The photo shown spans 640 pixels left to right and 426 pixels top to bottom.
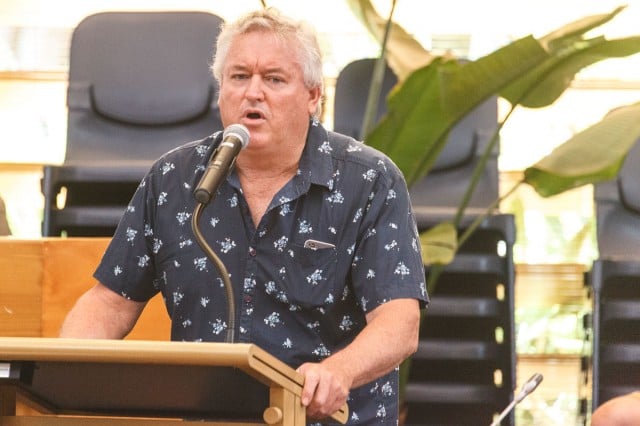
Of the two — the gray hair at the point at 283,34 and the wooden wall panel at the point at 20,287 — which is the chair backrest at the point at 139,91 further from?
the gray hair at the point at 283,34

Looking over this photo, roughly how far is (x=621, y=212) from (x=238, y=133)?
1992mm

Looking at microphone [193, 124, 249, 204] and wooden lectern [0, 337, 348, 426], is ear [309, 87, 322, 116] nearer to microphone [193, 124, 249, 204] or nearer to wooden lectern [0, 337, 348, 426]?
microphone [193, 124, 249, 204]

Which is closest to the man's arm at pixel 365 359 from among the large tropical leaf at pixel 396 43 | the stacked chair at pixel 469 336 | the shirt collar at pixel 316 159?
the shirt collar at pixel 316 159

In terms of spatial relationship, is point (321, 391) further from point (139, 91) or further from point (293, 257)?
point (139, 91)

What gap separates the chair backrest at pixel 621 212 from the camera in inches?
141

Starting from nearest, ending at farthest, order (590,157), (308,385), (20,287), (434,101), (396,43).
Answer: (308,385) → (20,287) → (590,157) → (434,101) → (396,43)

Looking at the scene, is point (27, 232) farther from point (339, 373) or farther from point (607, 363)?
point (339, 373)

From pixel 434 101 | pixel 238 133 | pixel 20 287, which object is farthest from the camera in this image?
pixel 434 101

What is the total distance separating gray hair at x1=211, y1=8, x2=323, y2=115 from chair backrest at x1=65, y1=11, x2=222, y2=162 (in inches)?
57.2

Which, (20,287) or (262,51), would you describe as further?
(20,287)

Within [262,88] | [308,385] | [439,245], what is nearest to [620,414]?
[308,385]

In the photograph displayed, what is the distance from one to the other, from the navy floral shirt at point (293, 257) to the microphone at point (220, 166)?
0.93ft

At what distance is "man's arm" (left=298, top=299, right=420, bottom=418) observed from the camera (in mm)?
1635

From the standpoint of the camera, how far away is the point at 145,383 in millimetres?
1625
